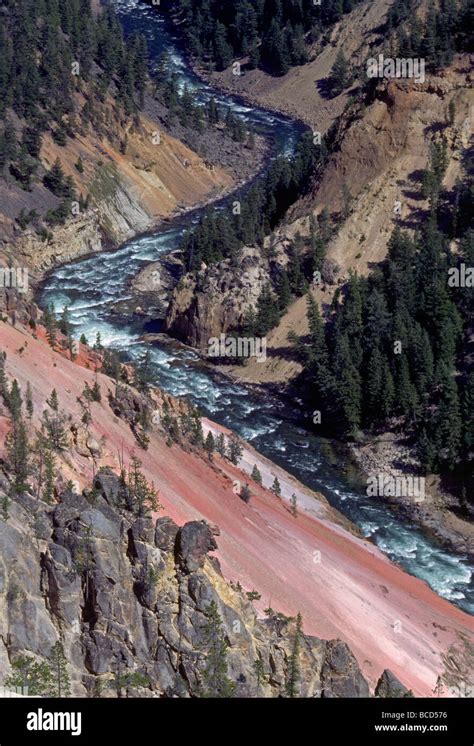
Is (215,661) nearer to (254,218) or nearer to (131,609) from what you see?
(131,609)

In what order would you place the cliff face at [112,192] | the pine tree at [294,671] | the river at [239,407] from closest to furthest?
the pine tree at [294,671], the river at [239,407], the cliff face at [112,192]

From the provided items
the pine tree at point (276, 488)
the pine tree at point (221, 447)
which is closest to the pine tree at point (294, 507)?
the pine tree at point (276, 488)

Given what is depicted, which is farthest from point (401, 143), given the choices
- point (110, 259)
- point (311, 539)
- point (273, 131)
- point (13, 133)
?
point (273, 131)

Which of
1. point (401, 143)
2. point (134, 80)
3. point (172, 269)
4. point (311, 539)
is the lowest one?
point (311, 539)

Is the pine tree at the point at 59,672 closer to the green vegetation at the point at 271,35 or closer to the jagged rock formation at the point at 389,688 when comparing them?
the jagged rock formation at the point at 389,688

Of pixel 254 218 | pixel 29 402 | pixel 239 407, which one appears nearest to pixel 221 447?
pixel 239 407
